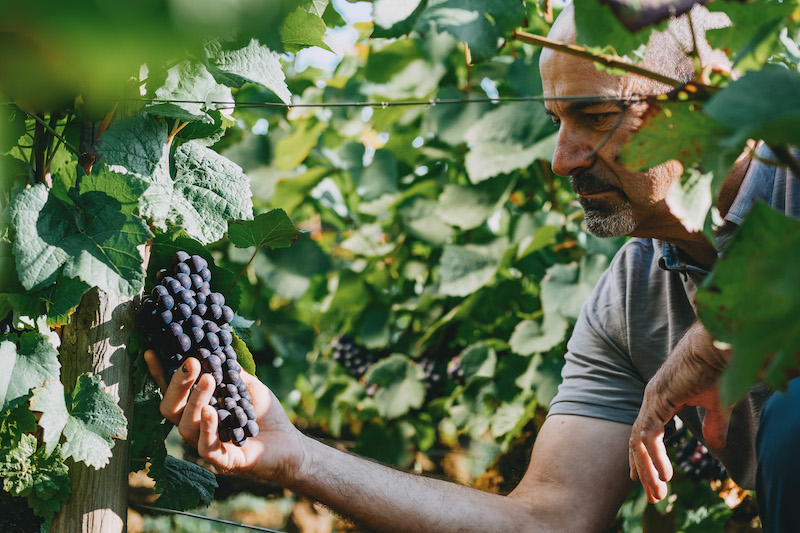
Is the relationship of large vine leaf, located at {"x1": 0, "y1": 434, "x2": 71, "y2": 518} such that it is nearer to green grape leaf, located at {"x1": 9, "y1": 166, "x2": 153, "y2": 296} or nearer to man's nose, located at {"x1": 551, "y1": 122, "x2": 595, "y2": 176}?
green grape leaf, located at {"x1": 9, "y1": 166, "x2": 153, "y2": 296}

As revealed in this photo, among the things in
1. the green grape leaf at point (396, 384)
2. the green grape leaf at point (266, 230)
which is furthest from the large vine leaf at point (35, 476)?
the green grape leaf at point (396, 384)

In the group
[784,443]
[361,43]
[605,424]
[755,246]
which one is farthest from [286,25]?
[361,43]

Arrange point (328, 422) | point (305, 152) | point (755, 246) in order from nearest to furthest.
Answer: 1. point (755, 246)
2. point (305, 152)
3. point (328, 422)

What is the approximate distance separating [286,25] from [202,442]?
54cm

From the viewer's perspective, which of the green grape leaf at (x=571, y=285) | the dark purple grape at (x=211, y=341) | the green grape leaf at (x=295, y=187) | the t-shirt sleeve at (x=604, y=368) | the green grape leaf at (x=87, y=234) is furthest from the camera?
the green grape leaf at (x=295, y=187)

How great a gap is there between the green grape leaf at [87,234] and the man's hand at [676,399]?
0.70 meters

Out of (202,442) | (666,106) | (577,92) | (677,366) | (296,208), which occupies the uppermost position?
(296,208)

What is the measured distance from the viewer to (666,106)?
0.65m

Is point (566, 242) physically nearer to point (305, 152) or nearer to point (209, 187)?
point (305, 152)

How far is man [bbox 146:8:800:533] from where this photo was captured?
3.48 ft

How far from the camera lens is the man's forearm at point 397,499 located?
4.06 feet

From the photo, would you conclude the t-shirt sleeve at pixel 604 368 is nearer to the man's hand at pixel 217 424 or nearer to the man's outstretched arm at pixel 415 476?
the man's outstretched arm at pixel 415 476

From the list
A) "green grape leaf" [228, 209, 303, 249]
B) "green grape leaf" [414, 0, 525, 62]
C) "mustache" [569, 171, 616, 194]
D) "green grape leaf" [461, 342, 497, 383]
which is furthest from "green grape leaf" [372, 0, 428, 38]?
"green grape leaf" [461, 342, 497, 383]

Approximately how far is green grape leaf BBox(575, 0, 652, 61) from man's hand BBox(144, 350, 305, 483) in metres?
0.57
